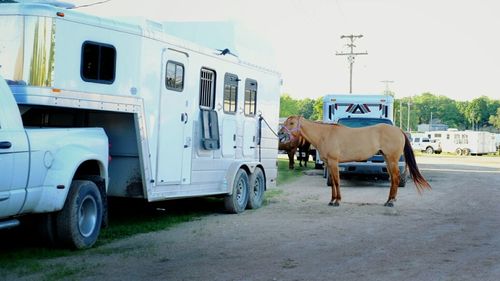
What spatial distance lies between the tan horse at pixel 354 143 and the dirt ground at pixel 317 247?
81cm

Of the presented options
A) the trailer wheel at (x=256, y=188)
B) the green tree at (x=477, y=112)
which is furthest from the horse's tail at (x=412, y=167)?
the green tree at (x=477, y=112)

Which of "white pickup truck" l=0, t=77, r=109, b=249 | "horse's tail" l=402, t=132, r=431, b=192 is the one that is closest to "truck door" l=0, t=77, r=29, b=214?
"white pickup truck" l=0, t=77, r=109, b=249

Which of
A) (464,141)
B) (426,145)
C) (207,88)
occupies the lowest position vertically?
(207,88)

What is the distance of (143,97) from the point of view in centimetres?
930

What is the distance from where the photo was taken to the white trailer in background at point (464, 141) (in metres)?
65.3

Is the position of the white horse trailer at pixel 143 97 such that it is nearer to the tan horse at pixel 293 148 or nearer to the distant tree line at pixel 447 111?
the tan horse at pixel 293 148

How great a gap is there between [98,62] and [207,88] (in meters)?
2.95

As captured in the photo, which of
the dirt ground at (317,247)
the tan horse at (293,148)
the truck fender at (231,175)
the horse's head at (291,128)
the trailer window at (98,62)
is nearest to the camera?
the dirt ground at (317,247)

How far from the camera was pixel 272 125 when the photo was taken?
14.3 metres

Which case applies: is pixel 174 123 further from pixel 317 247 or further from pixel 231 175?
pixel 317 247

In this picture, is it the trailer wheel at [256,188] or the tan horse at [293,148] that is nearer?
the trailer wheel at [256,188]

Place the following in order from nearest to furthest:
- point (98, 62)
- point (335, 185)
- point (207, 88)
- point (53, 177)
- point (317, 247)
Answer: point (53, 177) → point (98, 62) → point (317, 247) → point (207, 88) → point (335, 185)

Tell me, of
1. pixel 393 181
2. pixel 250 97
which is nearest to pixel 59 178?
pixel 250 97

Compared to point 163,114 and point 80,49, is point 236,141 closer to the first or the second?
point 163,114
